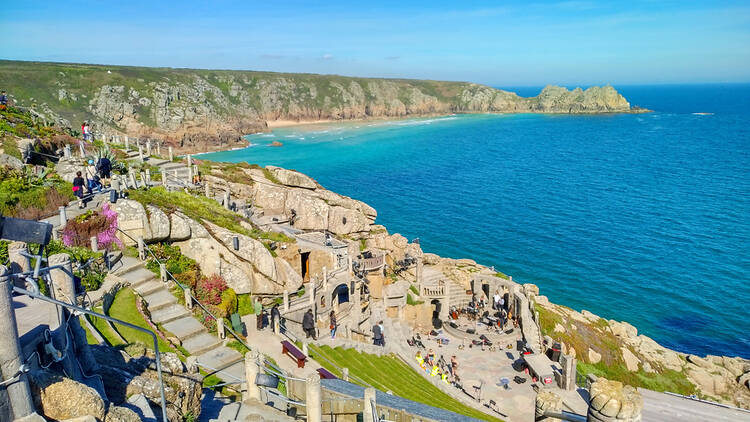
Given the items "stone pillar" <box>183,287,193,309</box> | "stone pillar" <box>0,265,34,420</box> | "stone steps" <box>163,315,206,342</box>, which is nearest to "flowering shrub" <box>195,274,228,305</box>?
"stone pillar" <box>183,287,193,309</box>

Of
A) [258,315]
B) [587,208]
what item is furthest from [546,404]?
[587,208]

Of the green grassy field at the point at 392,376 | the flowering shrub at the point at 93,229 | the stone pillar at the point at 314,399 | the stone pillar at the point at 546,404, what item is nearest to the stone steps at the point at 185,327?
the flowering shrub at the point at 93,229

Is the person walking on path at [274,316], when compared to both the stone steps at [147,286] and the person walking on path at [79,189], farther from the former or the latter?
the person walking on path at [79,189]

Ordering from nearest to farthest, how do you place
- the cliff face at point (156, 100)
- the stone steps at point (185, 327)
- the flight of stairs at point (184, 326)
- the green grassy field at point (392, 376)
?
the flight of stairs at point (184, 326)
the stone steps at point (185, 327)
the green grassy field at point (392, 376)
the cliff face at point (156, 100)

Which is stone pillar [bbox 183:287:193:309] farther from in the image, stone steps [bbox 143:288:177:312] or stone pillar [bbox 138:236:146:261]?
stone pillar [bbox 138:236:146:261]

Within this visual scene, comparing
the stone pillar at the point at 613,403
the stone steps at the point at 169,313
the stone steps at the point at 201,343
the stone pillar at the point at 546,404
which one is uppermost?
the stone pillar at the point at 613,403

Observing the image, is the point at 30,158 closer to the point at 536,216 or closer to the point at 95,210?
the point at 95,210

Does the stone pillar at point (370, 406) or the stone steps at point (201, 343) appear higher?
the stone pillar at point (370, 406)
